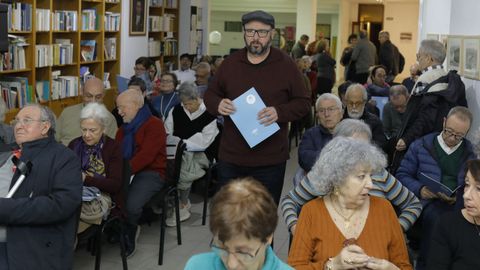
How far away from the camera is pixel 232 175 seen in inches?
169

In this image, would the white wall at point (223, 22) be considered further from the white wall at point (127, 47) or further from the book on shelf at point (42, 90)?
the book on shelf at point (42, 90)

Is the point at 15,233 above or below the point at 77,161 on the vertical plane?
below

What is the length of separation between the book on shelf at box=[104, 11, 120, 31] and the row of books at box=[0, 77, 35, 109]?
2.24 metres

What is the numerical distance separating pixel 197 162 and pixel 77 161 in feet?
8.02

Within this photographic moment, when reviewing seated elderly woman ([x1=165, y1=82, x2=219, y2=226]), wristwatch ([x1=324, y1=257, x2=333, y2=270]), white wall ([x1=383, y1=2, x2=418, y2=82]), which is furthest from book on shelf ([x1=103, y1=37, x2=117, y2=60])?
white wall ([x1=383, y1=2, x2=418, y2=82])

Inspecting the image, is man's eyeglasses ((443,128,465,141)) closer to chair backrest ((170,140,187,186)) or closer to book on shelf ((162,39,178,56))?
chair backrest ((170,140,187,186))

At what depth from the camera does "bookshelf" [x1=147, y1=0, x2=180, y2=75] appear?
11.2 metres

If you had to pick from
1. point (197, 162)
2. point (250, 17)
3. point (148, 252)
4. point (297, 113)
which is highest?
point (250, 17)

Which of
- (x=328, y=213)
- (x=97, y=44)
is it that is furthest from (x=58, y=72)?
(x=328, y=213)

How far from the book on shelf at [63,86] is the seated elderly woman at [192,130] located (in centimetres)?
226

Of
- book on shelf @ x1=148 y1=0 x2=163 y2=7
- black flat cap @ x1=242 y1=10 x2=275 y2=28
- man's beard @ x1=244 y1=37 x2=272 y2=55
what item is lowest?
man's beard @ x1=244 y1=37 x2=272 y2=55

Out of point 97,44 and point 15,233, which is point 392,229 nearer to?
point 15,233

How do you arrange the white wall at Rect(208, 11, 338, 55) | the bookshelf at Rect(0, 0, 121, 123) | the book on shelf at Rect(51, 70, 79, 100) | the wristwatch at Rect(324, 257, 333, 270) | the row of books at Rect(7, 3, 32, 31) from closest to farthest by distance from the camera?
the wristwatch at Rect(324, 257, 333, 270) < the row of books at Rect(7, 3, 32, 31) < the bookshelf at Rect(0, 0, 121, 123) < the book on shelf at Rect(51, 70, 79, 100) < the white wall at Rect(208, 11, 338, 55)

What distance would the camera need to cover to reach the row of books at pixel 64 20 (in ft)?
26.7
